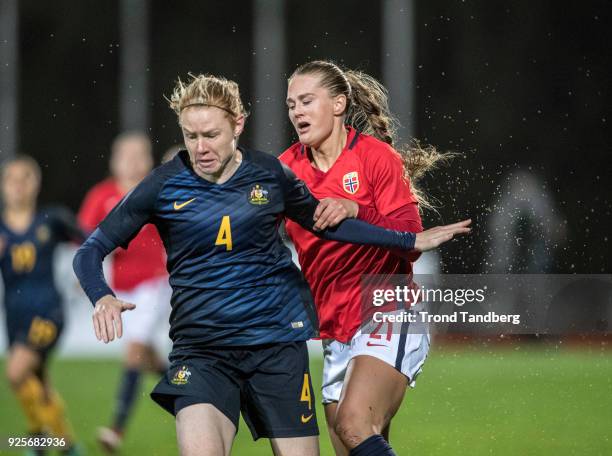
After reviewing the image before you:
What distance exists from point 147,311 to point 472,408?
2.56 metres

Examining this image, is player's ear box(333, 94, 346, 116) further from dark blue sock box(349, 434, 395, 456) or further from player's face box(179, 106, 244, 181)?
dark blue sock box(349, 434, 395, 456)

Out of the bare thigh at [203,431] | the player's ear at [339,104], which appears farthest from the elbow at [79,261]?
the player's ear at [339,104]

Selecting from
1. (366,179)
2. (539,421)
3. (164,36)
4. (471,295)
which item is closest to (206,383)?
(366,179)

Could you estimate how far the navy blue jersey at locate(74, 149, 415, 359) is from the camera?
3646mm

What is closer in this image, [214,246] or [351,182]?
[214,246]

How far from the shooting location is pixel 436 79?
13469 mm

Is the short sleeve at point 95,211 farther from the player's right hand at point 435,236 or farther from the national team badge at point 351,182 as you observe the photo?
the player's right hand at point 435,236

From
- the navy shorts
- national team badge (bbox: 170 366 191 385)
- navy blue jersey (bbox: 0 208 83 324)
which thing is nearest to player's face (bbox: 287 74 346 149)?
the navy shorts

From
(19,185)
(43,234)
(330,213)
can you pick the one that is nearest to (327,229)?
(330,213)

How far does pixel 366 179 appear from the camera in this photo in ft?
13.6

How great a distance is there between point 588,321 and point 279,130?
8.80m

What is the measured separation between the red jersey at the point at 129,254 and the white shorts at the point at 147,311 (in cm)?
5

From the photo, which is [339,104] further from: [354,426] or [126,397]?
[126,397]

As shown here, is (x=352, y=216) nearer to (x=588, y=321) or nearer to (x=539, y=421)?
(x=588, y=321)
